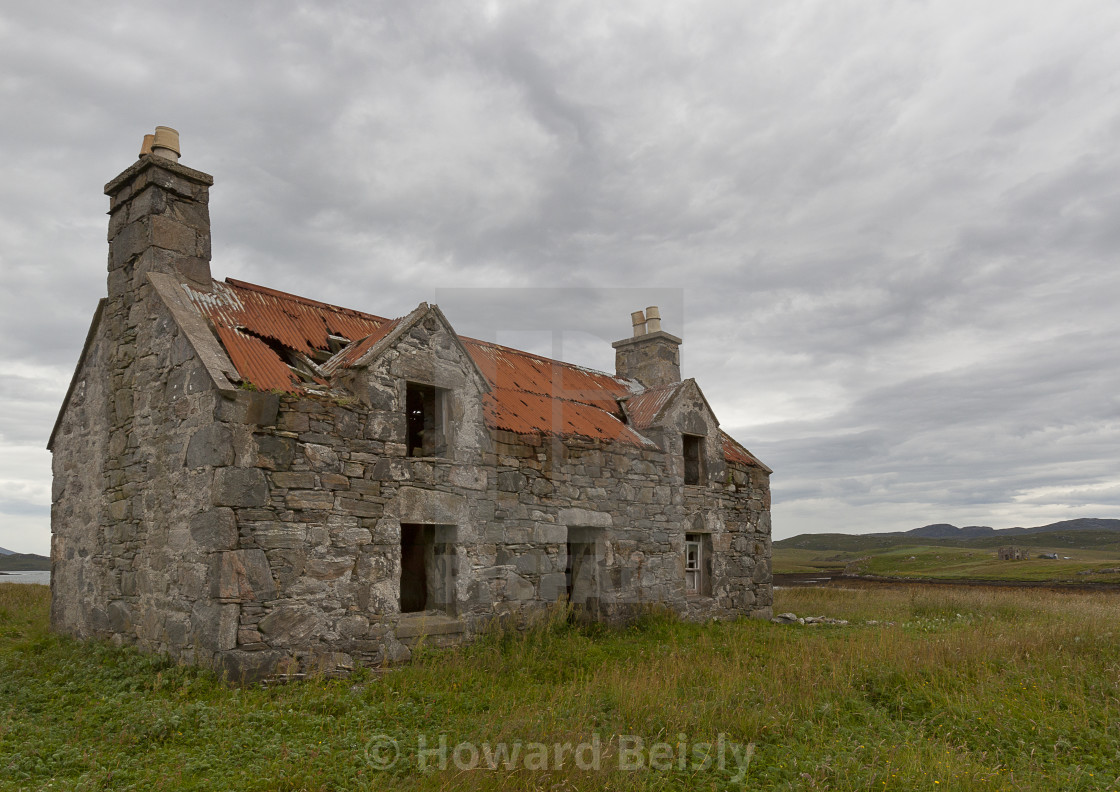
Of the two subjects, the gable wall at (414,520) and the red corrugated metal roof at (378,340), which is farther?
the red corrugated metal roof at (378,340)

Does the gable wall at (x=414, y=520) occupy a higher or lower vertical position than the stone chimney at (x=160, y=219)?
lower

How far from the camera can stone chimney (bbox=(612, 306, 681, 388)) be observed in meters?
19.5

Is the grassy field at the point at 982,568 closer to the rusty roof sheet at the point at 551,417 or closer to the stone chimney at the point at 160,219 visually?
the rusty roof sheet at the point at 551,417

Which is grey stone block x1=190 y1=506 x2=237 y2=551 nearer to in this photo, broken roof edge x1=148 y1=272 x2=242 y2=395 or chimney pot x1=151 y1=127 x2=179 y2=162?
broken roof edge x1=148 y1=272 x2=242 y2=395

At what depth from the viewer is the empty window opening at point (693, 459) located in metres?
16.8

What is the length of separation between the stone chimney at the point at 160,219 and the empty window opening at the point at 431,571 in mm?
5342

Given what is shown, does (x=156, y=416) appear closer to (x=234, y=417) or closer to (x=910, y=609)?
(x=234, y=417)

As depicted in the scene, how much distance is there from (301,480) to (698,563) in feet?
32.8

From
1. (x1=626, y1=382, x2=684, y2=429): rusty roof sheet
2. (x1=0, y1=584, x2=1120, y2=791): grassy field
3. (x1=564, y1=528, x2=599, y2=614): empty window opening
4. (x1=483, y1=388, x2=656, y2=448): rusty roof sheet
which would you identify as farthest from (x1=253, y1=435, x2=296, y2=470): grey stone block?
(x1=626, y1=382, x2=684, y2=429): rusty roof sheet

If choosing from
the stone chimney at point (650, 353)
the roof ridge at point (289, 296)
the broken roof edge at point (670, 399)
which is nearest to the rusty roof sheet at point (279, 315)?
the roof ridge at point (289, 296)

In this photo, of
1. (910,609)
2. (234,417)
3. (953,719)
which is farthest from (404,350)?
(910,609)

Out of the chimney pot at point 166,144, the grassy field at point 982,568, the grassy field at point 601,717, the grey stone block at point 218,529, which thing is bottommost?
the grassy field at point 982,568

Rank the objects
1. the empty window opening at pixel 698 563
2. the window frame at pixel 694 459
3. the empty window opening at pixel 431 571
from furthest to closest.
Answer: the window frame at pixel 694 459
the empty window opening at pixel 698 563
the empty window opening at pixel 431 571

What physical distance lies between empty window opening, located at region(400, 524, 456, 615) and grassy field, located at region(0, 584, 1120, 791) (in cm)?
109
